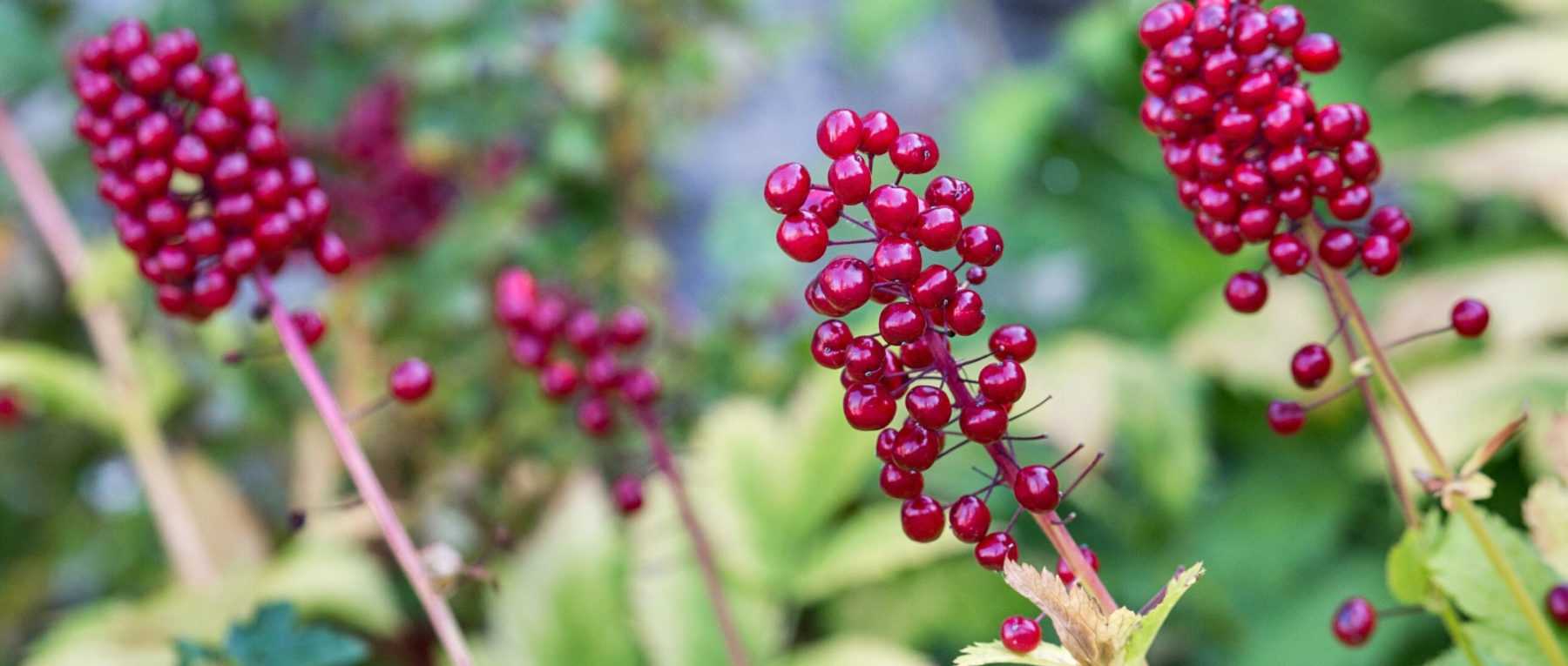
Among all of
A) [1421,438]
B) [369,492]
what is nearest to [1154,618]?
[1421,438]

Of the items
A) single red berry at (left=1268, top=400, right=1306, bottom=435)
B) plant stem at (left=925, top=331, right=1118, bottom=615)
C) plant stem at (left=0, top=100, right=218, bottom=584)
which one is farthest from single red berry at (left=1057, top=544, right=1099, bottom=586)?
plant stem at (left=0, top=100, right=218, bottom=584)

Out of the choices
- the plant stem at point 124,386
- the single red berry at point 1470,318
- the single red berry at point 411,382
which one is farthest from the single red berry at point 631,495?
the plant stem at point 124,386

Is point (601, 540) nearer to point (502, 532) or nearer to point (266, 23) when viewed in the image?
point (502, 532)

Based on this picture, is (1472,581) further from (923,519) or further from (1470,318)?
(923,519)

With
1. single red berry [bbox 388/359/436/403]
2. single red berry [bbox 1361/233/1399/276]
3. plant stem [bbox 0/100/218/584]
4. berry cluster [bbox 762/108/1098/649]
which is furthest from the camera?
plant stem [bbox 0/100/218/584]

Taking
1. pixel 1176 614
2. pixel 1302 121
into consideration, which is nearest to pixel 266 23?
pixel 1176 614

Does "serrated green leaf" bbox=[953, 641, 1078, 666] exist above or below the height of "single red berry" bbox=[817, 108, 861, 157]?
below

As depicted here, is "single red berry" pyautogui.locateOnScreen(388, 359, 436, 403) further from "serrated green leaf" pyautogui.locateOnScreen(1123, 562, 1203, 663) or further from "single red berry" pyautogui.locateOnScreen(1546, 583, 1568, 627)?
"single red berry" pyautogui.locateOnScreen(1546, 583, 1568, 627)
